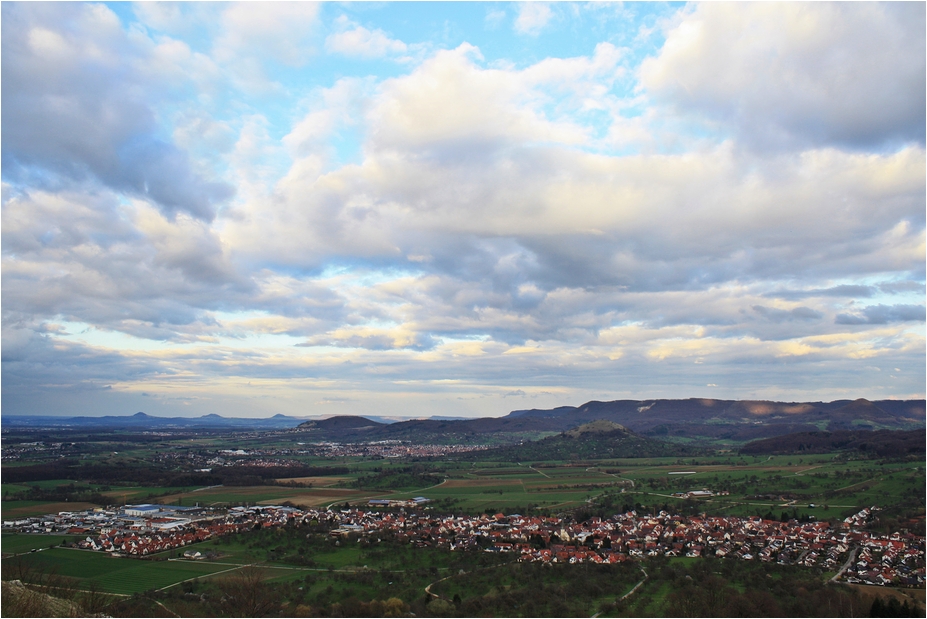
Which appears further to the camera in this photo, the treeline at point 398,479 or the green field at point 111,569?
the treeline at point 398,479

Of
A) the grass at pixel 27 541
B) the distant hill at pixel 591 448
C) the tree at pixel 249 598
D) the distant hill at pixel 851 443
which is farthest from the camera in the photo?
the distant hill at pixel 591 448

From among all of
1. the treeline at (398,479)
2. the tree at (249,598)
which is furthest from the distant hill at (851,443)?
the tree at (249,598)

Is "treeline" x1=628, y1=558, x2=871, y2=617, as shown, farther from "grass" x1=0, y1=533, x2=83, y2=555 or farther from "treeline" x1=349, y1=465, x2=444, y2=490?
"treeline" x1=349, y1=465, x2=444, y2=490

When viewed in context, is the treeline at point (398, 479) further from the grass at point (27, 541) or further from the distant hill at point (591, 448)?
the grass at point (27, 541)

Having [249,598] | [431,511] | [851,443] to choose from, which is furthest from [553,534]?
[851,443]

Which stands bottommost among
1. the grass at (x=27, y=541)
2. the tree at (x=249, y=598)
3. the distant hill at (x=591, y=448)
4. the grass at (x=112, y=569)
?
the distant hill at (x=591, y=448)

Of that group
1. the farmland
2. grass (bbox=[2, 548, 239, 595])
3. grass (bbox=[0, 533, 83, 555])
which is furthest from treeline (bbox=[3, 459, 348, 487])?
grass (bbox=[2, 548, 239, 595])

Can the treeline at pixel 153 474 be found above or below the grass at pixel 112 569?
below

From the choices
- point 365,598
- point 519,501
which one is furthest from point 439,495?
point 365,598

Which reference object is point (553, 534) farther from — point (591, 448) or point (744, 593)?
point (591, 448)
